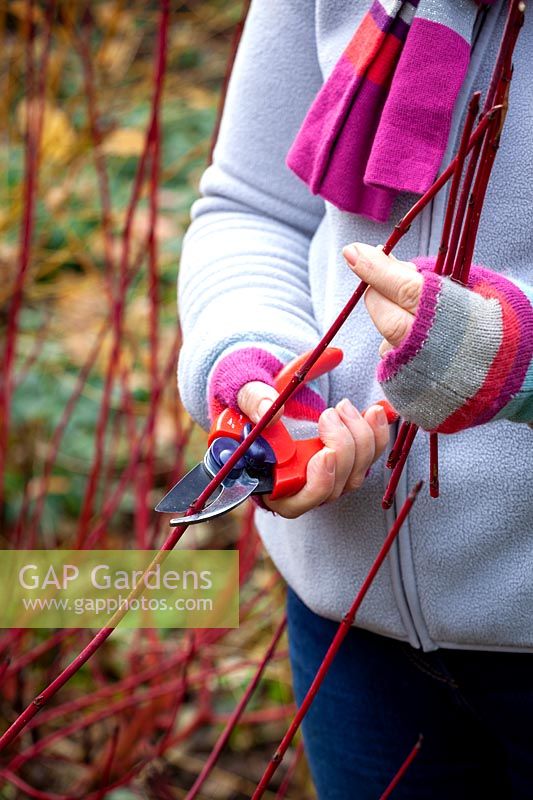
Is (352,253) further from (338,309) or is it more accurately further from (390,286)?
(338,309)

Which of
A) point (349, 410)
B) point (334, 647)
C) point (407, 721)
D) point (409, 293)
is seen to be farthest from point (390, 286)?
point (407, 721)

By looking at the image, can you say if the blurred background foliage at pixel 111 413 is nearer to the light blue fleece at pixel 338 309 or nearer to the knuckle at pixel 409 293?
the light blue fleece at pixel 338 309

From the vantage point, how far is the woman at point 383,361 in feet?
1.75

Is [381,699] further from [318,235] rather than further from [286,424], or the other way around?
[318,235]

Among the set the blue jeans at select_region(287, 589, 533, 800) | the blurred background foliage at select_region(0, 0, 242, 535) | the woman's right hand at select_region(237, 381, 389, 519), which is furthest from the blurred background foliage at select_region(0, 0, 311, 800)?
the woman's right hand at select_region(237, 381, 389, 519)

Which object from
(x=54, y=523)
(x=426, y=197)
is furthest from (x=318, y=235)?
(x=54, y=523)

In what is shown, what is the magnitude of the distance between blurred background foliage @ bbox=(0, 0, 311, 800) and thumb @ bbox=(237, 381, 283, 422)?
0.42m

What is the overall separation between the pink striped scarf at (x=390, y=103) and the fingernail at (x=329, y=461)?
0.19m

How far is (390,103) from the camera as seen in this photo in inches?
25.0

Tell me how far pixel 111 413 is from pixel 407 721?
1.48m

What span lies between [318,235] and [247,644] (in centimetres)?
109

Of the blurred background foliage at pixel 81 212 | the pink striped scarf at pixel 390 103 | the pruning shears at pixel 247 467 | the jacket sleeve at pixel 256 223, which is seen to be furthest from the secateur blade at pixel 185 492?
the blurred background foliage at pixel 81 212

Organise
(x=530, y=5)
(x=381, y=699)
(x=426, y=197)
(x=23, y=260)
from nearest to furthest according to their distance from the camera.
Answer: (x=426, y=197) < (x=530, y=5) < (x=381, y=699) < (x=23, y=260)

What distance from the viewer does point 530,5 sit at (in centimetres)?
64
